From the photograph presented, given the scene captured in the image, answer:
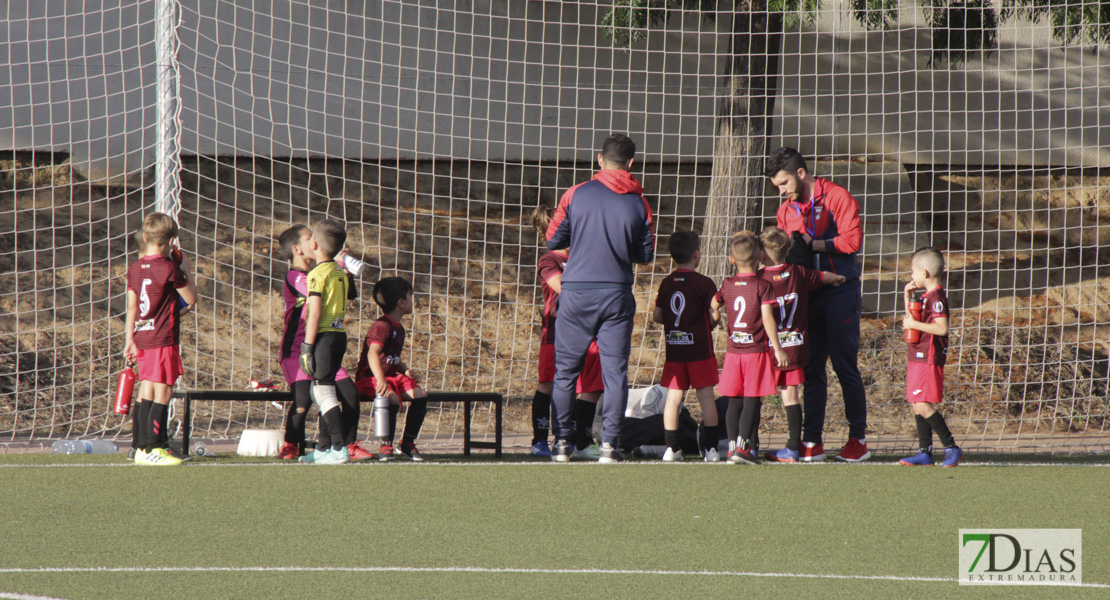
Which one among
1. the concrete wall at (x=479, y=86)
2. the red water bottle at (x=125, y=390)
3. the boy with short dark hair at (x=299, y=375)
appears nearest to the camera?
the boy with short dark hair at (x=299, y=375)

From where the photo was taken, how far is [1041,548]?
3.42 m

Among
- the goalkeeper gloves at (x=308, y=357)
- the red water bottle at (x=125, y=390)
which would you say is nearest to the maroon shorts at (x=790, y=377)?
the goalkeeper gloves at (x=308, y=357)

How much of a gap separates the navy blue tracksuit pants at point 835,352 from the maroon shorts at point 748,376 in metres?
0.40

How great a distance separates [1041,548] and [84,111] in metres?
9.11

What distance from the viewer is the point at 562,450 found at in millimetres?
5559

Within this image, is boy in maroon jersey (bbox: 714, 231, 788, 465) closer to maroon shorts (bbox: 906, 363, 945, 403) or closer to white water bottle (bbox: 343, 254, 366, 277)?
maroon shorts (bbox: 906, 363, 945, 403)

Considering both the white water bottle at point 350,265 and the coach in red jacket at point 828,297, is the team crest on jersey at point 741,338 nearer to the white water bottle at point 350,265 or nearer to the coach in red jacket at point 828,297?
the coach in red jacket at point 828,297

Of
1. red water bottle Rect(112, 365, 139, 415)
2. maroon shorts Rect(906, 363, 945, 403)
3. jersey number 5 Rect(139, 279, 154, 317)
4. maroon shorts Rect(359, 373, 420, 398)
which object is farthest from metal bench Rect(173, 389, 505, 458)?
maroon shorts Rect(906, 363, 945, 403)

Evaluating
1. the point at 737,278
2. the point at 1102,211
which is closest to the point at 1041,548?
the point at 737,278

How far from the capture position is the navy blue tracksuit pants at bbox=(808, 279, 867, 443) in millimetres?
5723

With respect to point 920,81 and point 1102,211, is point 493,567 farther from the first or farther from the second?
point 1102,211

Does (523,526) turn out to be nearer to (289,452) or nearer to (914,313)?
(289,452)

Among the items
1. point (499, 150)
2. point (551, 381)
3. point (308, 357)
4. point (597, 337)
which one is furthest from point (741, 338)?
point (499, 150)

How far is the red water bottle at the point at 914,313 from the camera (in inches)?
210
